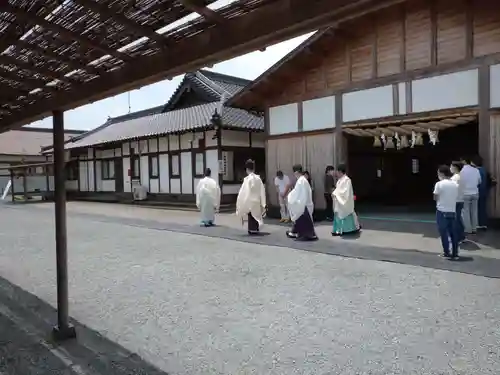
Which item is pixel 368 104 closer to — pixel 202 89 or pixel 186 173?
pixel 186 173

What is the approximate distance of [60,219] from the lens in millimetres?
3781

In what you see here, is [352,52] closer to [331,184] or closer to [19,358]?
[331,184]

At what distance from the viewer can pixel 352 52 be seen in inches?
432

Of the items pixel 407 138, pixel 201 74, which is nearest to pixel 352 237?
pixel 407 138

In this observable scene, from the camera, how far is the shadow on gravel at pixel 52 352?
3.17 metres

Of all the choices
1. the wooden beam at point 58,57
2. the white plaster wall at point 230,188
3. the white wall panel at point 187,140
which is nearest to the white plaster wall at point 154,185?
the white wall panel at point 187,140

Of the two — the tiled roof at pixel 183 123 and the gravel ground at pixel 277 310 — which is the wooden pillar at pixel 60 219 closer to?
the gravel ground at pixel 277 310

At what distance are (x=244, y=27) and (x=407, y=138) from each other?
11225 mm

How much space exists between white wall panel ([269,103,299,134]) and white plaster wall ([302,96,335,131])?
0.29 meters

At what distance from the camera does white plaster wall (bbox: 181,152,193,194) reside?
1806 centimetres

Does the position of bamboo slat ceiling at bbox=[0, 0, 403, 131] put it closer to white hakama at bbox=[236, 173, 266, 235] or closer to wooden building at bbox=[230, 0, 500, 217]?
wooden building at bbox=[230, 0, 500, 217]

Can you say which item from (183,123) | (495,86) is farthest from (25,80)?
(183,123)

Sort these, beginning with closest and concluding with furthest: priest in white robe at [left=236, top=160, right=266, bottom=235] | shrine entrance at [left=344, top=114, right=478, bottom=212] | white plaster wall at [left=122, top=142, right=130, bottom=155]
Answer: priest in white robe at [left=236, top=160, right=266, bottom=235], shrine entrance at [left=344, top=114, right=478, bottom=212], white plaster wall at [left=122, top=142, right=130, bottom=155]

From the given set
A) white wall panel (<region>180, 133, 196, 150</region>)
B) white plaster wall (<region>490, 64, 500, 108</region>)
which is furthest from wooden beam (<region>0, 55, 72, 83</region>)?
white wall panel (<region>180, 133, 196, 150</region>)
